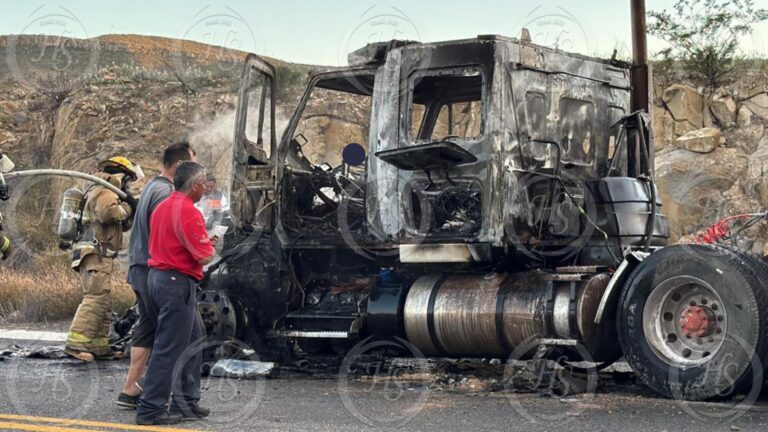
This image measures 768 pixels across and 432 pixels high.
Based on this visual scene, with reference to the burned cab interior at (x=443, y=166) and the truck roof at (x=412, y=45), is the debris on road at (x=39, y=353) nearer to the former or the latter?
the burned cab interior at (x=443, y=166)

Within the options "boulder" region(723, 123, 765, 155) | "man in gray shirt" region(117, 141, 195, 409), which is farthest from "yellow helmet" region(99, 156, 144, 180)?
"boulder" region(723, 123, 765, 155)

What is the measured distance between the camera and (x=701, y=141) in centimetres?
1845

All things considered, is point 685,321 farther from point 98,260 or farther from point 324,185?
point 98,260

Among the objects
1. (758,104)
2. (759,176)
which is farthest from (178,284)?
(758,104)

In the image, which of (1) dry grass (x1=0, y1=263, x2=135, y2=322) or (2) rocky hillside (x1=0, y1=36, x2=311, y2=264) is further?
(2) rocky hillside (x1=0, y1=36, x2=311, y2=264)

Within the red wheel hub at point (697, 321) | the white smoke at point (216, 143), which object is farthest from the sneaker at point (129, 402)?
the white smoke at point (216, 143)

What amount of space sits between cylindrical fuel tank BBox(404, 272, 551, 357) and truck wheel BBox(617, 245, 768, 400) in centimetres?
70

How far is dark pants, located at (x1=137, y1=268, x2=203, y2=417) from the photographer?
5.53 m

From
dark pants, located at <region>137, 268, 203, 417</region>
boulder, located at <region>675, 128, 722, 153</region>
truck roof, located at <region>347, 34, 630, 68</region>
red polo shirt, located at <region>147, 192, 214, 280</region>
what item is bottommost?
dark pants, located at <region>137, 268, 203, 417</region>

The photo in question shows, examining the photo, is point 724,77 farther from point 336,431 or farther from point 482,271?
point 336,431

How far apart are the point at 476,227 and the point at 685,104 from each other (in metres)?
14.0

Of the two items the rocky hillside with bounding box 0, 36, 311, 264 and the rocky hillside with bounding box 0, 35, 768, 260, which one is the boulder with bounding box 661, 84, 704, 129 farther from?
the rocky hillside with bounding box 0, 36, 311, 264

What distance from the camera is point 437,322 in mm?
7383

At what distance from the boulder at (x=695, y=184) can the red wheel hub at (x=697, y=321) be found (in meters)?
11.0
